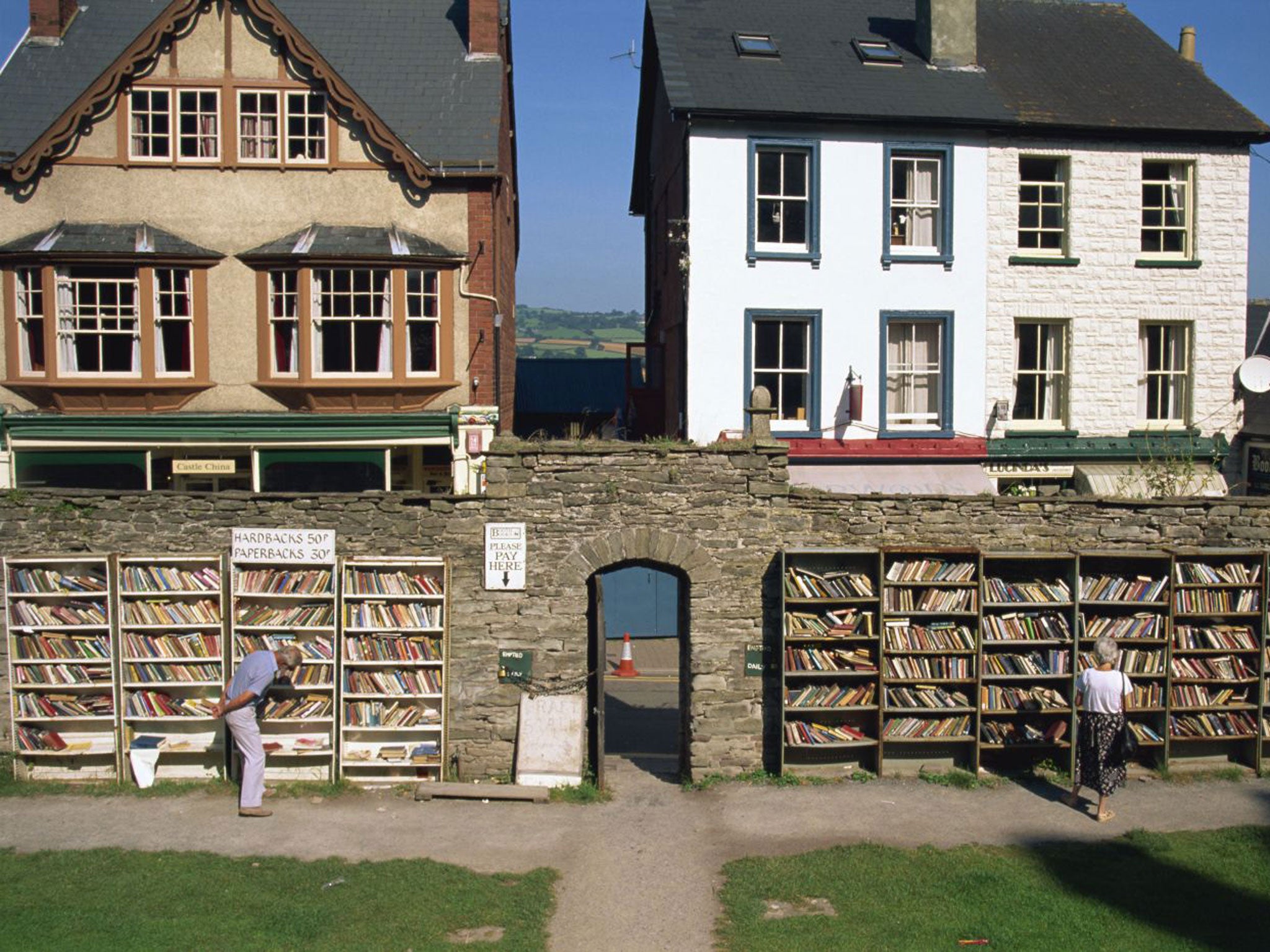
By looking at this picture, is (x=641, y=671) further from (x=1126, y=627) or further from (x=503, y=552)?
(x=1126, y=627)

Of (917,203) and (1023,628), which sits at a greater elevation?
(917,203)

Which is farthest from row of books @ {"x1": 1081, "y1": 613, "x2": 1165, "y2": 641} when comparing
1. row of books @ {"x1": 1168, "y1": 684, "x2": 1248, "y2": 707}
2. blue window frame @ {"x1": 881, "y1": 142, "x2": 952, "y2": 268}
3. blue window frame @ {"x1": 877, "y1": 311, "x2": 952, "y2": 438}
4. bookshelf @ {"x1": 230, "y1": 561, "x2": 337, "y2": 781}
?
blue window frame @ {"x1": 881, "y1": 142, "x2": 952, "y2": 268}

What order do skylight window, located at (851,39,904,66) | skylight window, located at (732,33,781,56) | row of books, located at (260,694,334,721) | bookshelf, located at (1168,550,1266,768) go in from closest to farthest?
row of books, located at (260,694,334,721) < bookshelf, located at (1168,550,1266,768) < skylight window, located at (732,33,781,56) < skylight window, located at (851,39,904,66)

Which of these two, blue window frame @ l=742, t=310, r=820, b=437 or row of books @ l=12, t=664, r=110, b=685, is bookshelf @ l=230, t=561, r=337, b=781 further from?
blue window frame @ l=742, t=310, r=820, b=437

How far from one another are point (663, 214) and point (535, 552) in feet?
45.5

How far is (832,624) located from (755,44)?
13.5 metres

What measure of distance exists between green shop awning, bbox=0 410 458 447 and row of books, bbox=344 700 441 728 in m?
8.81

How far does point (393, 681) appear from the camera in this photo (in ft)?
44.2

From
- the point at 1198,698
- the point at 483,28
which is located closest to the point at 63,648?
the point at 1198,698

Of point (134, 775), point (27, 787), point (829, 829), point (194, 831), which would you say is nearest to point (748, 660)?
point (829, 829)

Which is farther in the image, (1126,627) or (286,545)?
(1126,627)

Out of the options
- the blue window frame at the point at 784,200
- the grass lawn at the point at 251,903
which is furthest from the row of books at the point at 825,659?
the blue window frame at the point at 784,200

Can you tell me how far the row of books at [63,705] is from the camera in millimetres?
13289

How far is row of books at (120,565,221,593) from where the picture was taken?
13344 millimetres
